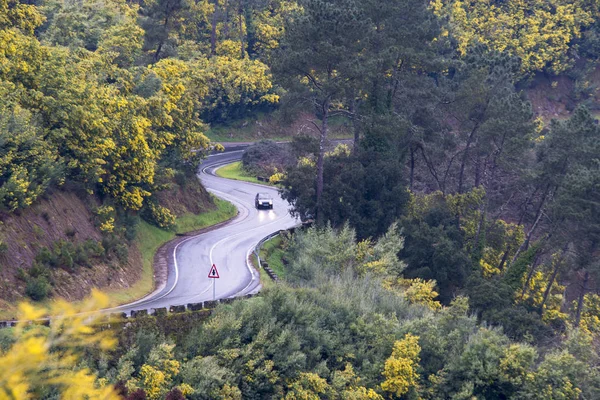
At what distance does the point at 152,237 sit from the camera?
3753 cm

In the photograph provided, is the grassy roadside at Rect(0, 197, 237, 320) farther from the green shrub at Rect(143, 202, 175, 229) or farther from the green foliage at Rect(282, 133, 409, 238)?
the green foliage at Rect(282, 133, 409, 238)

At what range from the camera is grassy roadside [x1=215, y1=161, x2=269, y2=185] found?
62281 millimetres

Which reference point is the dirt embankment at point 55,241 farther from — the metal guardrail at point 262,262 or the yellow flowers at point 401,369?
the yellow flowers at point 401,369

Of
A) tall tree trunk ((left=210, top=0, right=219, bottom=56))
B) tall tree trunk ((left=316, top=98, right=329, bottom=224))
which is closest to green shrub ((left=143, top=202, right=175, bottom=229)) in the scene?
tall tree trunk ((left=316, top=98, right=329, bottom=224))

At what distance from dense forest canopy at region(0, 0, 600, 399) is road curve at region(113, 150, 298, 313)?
2.54 meters

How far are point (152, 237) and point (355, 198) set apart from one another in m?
11.7

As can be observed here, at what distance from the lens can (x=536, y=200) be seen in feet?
157

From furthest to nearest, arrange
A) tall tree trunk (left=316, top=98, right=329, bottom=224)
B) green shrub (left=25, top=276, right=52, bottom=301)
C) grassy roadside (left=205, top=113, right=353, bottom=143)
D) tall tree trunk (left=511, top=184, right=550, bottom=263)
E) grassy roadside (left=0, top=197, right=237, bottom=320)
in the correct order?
grassy roadside (left=205, top=113, right=353, bottom=143), tall tree trunk (left=511, top=184, right=550, bottom=263), tall tree trunk (left=316, top=98, right=329, bottom=224), grassy roadside (left=0, top=197, right=237, bottom=320), green shrub (left=25, top=276, right=52, bottom=301)

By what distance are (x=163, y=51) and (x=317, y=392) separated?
36.0 metres

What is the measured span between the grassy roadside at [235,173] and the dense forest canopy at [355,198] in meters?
11.9

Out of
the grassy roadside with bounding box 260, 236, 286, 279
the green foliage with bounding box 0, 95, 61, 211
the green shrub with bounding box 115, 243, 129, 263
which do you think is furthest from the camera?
the grassy roadside with bounding box 260, 236, 286, 279

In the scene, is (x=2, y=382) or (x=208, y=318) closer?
(x=2, y=382)

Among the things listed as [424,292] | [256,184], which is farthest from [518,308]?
[256,184]

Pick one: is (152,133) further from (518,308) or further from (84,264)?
(518,308)
